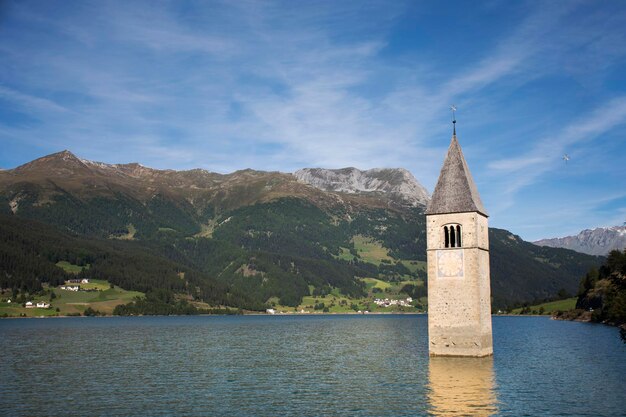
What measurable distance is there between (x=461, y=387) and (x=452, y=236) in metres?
18.5

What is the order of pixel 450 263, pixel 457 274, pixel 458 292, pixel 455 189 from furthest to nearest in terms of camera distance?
pixel 455 189 < pixel 450 263 < pixel 457 274 < pixel 458 292

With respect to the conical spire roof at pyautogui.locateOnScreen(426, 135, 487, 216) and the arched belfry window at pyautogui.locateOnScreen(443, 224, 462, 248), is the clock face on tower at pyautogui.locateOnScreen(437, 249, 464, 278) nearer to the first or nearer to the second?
the arched belfry window at pyautogui.locateOnScreen(443, 224, 462, 248)

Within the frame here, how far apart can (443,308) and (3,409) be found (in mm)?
37908

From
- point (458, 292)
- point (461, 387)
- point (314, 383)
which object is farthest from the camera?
point (458, 292)

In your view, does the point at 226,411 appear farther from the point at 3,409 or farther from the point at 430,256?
the point at 430,256

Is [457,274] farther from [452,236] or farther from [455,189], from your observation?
[455,189]

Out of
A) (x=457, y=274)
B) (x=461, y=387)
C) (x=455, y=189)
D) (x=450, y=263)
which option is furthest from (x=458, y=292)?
(x=461, y=387)

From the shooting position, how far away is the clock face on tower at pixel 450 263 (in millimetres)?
59375

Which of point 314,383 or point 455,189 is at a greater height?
point 455,189

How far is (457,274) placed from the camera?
59.3 m

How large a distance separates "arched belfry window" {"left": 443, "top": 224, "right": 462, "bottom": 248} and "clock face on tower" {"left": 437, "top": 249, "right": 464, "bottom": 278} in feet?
2.82

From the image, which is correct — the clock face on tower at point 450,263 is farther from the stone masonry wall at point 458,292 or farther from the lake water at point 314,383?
the lake water at point 314,383

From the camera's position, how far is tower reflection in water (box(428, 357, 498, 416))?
39.5 meters

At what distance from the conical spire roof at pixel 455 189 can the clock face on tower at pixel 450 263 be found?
4.16 metres
